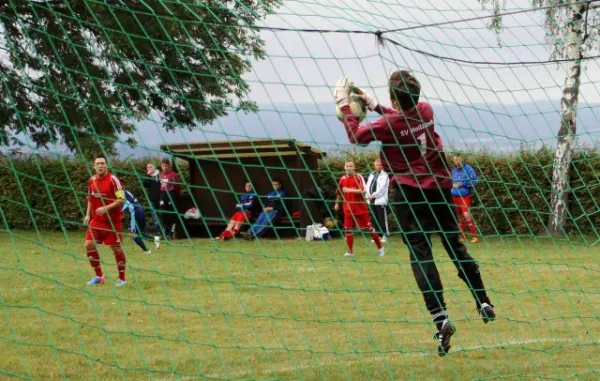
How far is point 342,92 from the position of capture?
5867mm

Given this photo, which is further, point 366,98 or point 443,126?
point 443,126

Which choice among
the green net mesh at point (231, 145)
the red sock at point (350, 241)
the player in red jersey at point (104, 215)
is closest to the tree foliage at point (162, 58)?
the green net mesh at point (231, 145)

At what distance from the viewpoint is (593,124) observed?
688cm

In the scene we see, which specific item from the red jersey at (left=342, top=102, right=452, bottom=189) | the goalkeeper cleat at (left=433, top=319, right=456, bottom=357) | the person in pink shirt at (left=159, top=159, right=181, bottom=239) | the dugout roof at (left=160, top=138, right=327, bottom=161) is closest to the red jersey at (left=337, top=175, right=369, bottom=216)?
the dugout roof at (left=160, top=138, right=327, bottom=161)

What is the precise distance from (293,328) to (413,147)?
2197 mm

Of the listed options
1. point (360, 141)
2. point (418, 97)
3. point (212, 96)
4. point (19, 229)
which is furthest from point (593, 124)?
point (19, 229)

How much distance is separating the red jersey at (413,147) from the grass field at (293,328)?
2.51 ft

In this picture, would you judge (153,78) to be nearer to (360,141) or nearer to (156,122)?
(156,122)

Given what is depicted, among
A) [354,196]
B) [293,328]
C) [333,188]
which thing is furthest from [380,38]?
[333,188]

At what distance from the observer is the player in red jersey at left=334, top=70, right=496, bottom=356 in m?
6.02

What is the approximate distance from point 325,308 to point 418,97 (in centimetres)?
307

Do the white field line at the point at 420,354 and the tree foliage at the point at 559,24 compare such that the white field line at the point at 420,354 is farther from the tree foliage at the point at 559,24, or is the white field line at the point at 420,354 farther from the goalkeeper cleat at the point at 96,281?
the goalkeeper cleat at the point at 96,281

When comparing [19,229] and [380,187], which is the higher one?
[19,229]

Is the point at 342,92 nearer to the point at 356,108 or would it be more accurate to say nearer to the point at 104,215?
the point at 356,108
